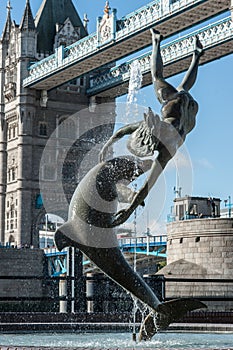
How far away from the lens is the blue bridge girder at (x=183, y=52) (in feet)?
135

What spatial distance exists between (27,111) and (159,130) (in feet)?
182

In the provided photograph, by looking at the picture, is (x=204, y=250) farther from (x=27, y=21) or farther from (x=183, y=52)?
(x=27, y=21)

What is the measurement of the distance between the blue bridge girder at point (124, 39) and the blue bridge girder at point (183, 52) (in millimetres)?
1189

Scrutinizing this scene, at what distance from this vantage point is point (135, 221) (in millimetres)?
8250

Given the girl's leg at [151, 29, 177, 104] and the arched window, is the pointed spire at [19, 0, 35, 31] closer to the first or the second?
the arched window

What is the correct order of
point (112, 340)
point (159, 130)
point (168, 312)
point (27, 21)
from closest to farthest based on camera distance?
point (159, 130) → point (168, 312) → point (112, 340) → point (27, 21)

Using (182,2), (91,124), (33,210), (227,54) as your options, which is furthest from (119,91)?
(182,2)

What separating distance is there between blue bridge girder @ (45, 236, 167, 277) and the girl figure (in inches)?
1273

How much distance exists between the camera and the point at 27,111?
62312 millimetres

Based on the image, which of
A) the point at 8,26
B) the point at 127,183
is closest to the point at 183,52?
the point at 8,26

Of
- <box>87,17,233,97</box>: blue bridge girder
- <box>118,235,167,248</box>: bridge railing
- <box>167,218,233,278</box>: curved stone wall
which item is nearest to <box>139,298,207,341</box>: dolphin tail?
<box>167,218,233,278</box>: curved stone wall

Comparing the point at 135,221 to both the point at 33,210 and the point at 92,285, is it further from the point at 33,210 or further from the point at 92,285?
the point at 33,210

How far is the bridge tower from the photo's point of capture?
61812mm

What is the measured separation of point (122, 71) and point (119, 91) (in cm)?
617
